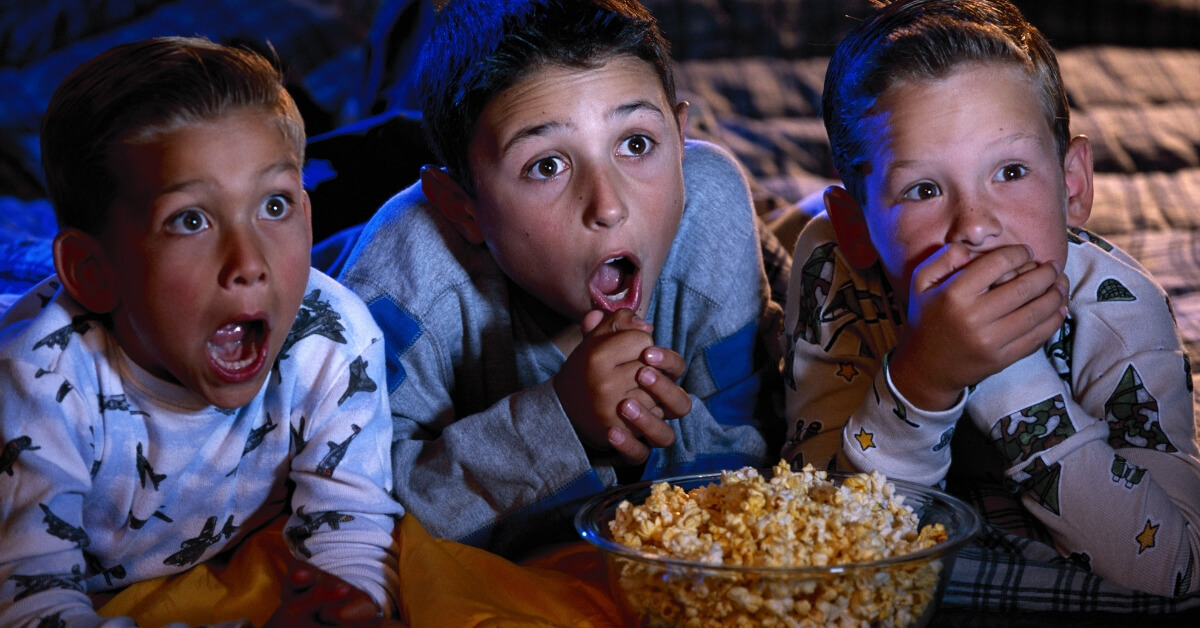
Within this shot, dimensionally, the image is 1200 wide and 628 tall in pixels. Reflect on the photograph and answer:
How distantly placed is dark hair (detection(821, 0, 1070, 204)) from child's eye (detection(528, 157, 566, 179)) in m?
0.31

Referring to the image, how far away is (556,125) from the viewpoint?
1.13m

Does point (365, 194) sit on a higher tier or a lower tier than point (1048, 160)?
lower

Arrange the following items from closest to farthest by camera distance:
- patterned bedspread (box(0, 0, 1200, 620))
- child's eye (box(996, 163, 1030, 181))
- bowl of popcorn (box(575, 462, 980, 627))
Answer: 1. bowl of popcorn (box(575, 462, 980, 627))
2. child's eye (box(996, 163, 1030, 181))
3. patterned bedspread (box(0, 0, 1200, 620))

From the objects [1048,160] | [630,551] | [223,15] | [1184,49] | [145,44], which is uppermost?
[145,44]

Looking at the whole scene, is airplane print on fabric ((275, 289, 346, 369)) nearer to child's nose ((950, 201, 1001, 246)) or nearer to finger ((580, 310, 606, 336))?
finger ((580, 310, 606, 336))

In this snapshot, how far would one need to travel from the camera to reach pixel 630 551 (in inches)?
30.7

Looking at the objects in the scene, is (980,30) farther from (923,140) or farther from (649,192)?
(649,192)

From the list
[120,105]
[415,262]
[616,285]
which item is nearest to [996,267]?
[616,285]

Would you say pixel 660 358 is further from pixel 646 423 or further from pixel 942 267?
pixel 942 267

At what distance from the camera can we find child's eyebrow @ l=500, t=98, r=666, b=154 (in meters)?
1.13

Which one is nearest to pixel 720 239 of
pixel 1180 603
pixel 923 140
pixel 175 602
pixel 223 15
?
pixel 923 140

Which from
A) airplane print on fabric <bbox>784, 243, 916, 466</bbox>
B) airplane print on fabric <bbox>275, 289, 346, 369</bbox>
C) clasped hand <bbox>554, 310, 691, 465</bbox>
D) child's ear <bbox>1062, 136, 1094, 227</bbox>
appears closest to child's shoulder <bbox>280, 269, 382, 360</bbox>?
airplane print on fabric <bbox>275, 289, 346, 369</bbox>

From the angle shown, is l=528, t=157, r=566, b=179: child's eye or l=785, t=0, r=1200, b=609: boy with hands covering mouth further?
l=528, t=157, r=566, b=179: child's eye

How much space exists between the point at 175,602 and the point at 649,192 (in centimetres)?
65
